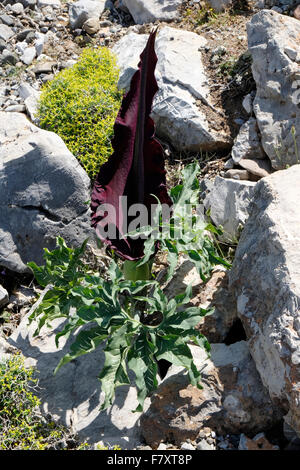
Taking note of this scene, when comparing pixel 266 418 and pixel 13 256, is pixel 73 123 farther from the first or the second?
pixel 266 418

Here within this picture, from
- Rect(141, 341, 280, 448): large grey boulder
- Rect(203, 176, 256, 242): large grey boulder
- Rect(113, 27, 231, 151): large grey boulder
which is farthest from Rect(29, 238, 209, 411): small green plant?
Rect(113, 27, 231, 151): large grey boulder

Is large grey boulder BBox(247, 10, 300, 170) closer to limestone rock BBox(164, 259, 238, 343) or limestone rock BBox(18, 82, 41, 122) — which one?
limestone rock BBox(164, 259, 238, 343)

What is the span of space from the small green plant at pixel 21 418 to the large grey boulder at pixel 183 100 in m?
2.22

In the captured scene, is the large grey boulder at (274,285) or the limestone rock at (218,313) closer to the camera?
the large grey boulder at (274,285)

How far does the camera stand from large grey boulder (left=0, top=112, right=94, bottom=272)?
3838mm

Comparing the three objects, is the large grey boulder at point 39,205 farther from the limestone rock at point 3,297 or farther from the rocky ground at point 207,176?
the limestone rock at point 3,297

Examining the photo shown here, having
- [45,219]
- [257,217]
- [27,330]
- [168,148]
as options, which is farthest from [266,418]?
[168,148]

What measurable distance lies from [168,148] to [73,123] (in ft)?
2.59

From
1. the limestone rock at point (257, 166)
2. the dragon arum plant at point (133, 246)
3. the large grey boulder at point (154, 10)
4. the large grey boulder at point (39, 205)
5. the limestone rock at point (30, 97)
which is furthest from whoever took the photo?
the large grey boulder at point (154, 10)

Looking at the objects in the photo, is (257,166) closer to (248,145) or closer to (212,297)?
(248,145)

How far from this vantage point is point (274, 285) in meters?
2.69

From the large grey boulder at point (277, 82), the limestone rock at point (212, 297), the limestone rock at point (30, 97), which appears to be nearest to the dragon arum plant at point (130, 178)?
the limestone rock at point (212, 297)

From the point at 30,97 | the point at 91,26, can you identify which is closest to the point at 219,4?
the point at 91,26

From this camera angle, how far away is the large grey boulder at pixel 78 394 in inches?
116
